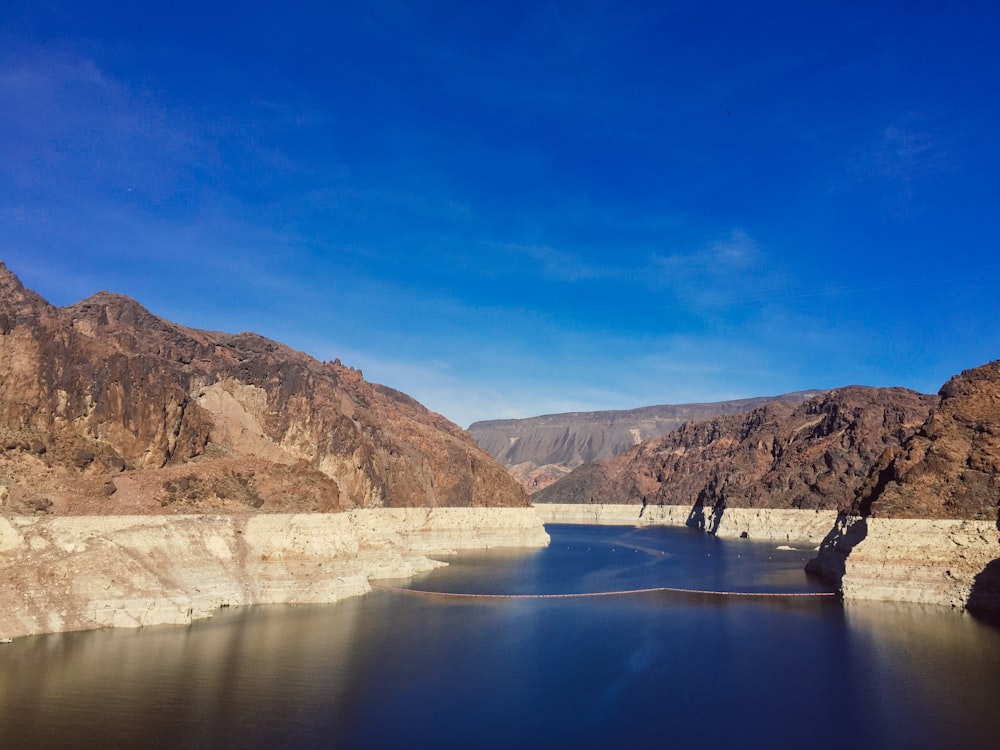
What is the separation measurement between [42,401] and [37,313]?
327 inches

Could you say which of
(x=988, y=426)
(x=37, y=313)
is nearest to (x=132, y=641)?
(x=37, y=313)

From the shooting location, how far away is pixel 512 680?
3353 cm

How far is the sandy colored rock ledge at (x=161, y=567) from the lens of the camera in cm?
3769

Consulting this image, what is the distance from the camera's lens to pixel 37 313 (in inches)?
2105

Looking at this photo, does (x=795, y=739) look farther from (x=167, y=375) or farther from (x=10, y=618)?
(x=167, y=375)

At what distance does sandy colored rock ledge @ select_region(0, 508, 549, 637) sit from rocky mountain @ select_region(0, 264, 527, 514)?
201 centimetres

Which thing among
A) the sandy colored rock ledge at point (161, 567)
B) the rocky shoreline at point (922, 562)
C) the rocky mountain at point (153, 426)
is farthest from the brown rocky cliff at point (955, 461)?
the rocky mountain at point (153, 426)

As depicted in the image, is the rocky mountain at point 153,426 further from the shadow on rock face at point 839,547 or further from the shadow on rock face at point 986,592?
the shadow on rock face at point 986,592

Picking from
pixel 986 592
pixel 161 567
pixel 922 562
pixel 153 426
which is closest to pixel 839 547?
pixel 922 562

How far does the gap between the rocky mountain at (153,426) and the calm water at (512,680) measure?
9.62 meters

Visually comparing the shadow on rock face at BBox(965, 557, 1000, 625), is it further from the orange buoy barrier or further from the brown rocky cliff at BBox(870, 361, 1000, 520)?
the orange buoy barrier

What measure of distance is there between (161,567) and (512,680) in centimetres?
2361

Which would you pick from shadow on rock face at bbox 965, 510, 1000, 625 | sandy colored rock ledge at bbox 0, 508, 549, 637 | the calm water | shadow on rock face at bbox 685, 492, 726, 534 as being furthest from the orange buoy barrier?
shadow on rock face at bbox 685, 492, 726, 534

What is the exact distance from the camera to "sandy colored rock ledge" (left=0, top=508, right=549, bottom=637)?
3769cm
